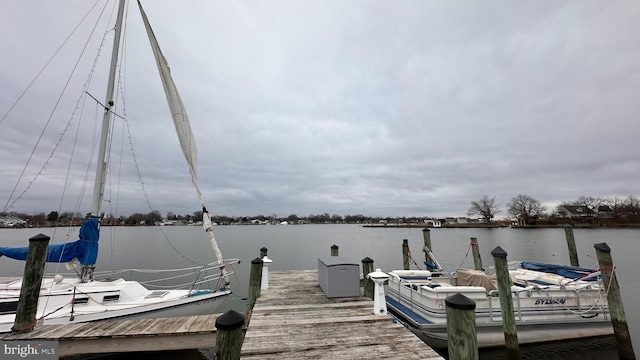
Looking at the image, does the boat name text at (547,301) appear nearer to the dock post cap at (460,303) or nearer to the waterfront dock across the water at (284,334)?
the waterfront dock across the water at (284,334)

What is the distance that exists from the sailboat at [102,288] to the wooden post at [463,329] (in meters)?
8.86

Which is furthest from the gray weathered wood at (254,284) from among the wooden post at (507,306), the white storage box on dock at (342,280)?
the wooden post at (507,306)

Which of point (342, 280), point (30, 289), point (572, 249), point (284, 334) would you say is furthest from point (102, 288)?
point (572, 249)

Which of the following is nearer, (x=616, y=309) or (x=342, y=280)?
(x=616, y=309)

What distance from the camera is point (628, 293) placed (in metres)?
15.7

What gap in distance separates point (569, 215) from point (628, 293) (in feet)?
368

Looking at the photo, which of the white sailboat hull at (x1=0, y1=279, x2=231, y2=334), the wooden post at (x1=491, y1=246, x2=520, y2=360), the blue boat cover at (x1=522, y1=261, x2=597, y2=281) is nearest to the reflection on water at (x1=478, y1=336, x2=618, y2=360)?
the wooden post at (x1=491, y1=246, x2=520, y2=360)

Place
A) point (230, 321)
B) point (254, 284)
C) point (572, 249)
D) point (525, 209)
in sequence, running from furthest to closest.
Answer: point (525, 209) → point (572, 249) → point (254, 284) → point (230, 321)

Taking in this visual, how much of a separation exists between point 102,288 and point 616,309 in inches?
633

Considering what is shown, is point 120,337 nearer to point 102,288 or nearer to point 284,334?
point 102,288

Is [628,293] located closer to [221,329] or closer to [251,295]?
[251,295]

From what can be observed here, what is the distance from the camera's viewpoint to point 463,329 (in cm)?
389

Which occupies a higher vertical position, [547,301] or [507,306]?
[507,306]

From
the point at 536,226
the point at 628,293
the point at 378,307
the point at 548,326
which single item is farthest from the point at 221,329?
the point at 536,226
